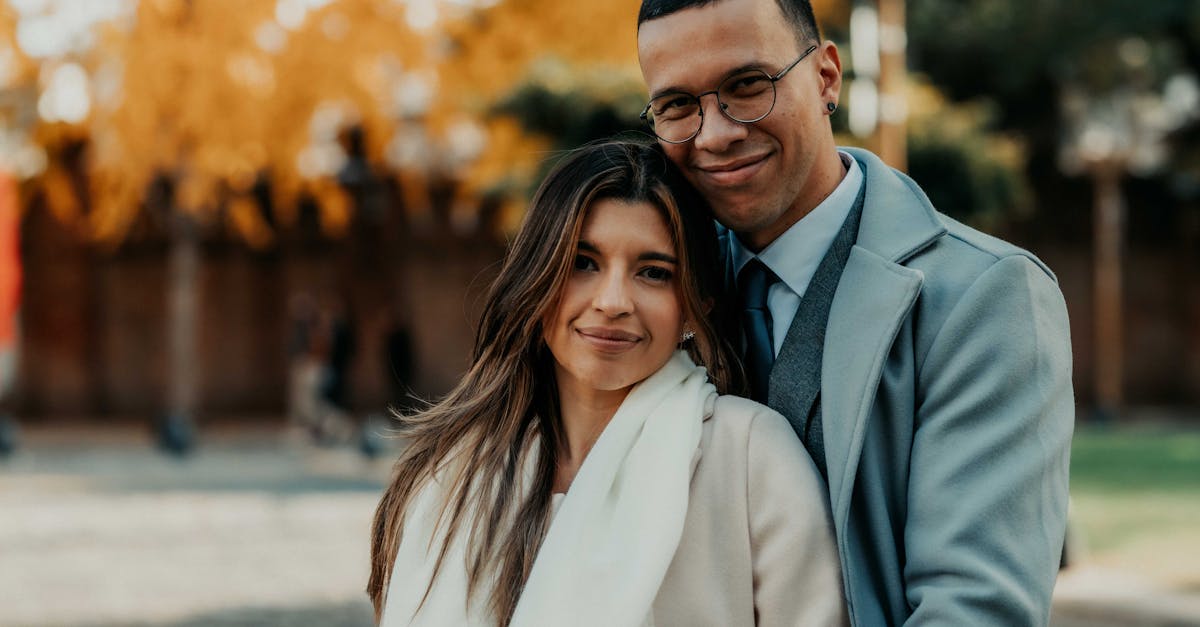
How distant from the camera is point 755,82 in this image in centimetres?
239

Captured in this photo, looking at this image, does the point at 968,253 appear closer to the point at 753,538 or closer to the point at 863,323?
the point at 863,323

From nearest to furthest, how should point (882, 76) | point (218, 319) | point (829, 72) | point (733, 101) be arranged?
point (733, 101), point (829, 72), point (882, 76), point (218, 319)

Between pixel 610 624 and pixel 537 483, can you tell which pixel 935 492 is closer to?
pixel 610 624

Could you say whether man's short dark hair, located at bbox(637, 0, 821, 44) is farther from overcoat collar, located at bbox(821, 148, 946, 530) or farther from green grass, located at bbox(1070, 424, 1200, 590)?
green grass, located at bbox(1070, 424, 1200, 590)

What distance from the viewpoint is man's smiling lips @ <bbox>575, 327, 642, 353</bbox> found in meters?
2.41

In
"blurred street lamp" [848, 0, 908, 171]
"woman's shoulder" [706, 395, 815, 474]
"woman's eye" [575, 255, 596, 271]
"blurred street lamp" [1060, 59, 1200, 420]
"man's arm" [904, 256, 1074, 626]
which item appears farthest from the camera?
"blurred street lamp" [1060, 59, 1200, 420]

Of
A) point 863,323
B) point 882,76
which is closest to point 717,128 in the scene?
point 863,323

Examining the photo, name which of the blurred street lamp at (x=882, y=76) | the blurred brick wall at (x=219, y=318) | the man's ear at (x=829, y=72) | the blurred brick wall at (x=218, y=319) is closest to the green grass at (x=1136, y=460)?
the blurred street lamp at (x=882, y=76)

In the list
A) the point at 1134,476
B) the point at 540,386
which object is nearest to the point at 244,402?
the point at 1134,476

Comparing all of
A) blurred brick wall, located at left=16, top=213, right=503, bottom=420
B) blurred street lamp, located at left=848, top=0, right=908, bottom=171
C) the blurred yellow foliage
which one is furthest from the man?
blurred brick wall, located at left=16, top=213, right=503, bottom=420

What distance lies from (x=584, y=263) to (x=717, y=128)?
34 centimetres

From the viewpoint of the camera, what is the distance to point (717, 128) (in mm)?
2385

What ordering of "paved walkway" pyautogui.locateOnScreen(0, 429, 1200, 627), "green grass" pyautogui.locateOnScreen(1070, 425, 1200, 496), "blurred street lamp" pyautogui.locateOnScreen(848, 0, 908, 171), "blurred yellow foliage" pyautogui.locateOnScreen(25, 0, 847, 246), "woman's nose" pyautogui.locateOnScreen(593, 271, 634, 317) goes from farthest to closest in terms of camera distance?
"blurred yellow foliage" pyautogui.locateOnScreen(25, 0, 847, 246)
"green grass" pyautogui.locateOnScreen(1070, 425, 1200, 496)
"blurred street lamp" pyautogui.locateOnScreen(848, 0, 908, 171)
"paved walkway" pyautogui.locateOnScreen(0, 429, 1200, 627)
"woman's nose" pyautogui.locateOnScreen(593, 271, 634, 317)

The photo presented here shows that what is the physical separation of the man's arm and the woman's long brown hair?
0.50 m
